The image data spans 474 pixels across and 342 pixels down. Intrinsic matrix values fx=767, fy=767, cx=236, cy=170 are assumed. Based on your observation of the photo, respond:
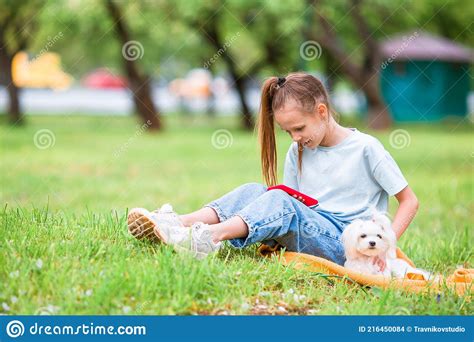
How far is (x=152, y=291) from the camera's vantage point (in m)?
3.01

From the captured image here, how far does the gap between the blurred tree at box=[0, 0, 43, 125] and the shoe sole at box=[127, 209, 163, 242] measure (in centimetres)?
1318

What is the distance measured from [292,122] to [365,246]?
2.21 feet

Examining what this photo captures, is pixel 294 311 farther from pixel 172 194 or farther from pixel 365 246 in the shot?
pixel 172 194

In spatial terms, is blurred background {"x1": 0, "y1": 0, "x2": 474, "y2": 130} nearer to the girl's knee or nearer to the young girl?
the young girl

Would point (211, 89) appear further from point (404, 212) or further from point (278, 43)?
point (404, 212)

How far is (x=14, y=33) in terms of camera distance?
1773cm

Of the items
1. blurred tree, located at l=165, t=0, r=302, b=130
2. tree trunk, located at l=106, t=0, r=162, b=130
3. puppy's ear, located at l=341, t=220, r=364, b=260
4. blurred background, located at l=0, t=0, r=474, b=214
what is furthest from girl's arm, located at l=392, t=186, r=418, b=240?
tree trunk, located at l=106, t=0, r=162, b=130

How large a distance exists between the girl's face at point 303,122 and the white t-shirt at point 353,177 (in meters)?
0.14

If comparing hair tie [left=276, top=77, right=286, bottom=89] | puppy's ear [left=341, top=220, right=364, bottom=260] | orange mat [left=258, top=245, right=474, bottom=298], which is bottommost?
orange mat [left=258, top=245, right=474, bottom=298]

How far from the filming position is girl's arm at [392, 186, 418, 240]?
11.6ft

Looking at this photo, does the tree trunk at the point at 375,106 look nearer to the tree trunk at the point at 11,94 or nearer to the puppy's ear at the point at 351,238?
the tree trunk at the point at 11,94

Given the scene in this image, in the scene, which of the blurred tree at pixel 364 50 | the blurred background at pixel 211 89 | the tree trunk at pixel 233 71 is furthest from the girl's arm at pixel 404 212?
the tree trunk at pixel 233 71

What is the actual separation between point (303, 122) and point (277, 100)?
164 mm

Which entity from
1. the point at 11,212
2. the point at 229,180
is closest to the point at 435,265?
the point at 11,212
